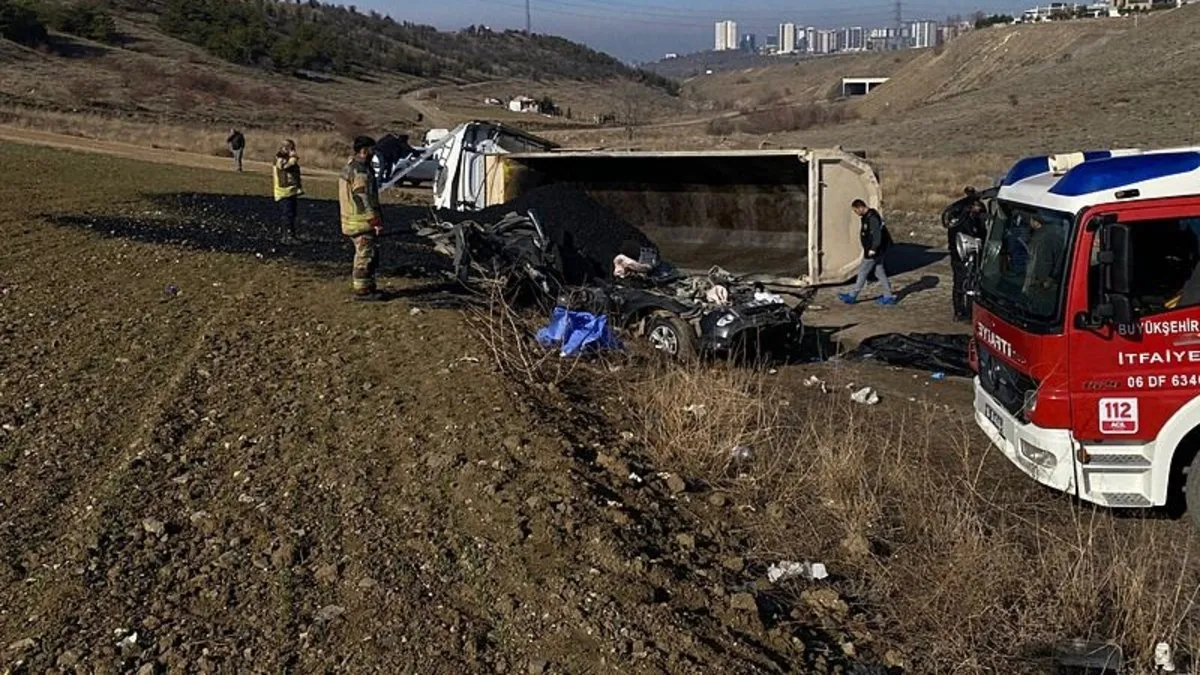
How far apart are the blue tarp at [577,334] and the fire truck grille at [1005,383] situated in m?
3.29

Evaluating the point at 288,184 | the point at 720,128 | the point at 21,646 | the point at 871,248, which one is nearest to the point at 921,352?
the point at 871,248

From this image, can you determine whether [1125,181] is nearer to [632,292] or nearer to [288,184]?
[632,292]

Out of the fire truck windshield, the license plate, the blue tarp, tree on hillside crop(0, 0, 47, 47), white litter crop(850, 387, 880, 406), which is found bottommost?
white litter crop(850, 387, 880, 406)

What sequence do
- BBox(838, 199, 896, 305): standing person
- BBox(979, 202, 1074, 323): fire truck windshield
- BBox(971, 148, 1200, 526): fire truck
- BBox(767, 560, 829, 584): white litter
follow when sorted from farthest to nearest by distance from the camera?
BBox(838, 199, 896, 305): standing person → BBox(979, 202, 1074, 323): fire truck windshield → BBox(971, 148, 1200, 526): fire truck → BBox(767, 560, 829, 584): white litter

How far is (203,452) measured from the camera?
6.57 m

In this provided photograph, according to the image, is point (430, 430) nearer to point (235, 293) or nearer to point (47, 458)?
point (47, 458)

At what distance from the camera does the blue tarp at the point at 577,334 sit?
9250 mm

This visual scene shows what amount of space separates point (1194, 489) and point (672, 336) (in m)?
4.85

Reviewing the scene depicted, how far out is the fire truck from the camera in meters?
5.76

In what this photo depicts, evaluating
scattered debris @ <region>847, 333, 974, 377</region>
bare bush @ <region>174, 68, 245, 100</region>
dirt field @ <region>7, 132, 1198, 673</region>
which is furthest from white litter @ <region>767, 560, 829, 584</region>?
bare bush @ <region>174, 68, 245, 100</region>

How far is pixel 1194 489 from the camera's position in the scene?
5832mm

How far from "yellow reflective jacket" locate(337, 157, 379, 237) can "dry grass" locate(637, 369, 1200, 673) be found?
143 inches

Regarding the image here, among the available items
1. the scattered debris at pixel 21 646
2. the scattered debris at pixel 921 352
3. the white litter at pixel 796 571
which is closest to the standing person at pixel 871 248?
the scattered debris at pixel 921 352

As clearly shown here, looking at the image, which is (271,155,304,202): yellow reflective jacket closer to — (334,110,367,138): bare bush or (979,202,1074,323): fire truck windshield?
(979,202,1074,323): fire truck windshield
